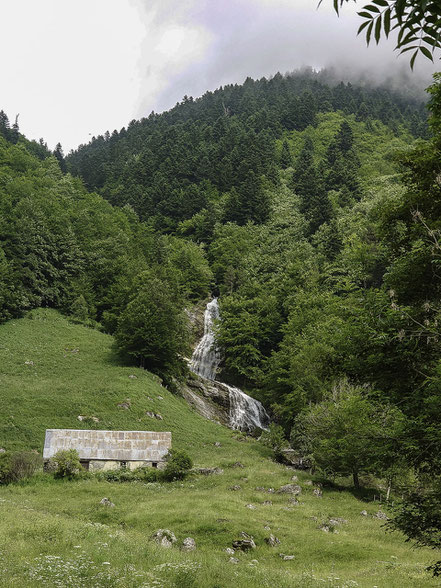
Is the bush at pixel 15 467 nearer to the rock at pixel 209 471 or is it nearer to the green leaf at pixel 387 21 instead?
the rock at pixel 209 471

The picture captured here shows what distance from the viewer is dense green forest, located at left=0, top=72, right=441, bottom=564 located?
10812 mm

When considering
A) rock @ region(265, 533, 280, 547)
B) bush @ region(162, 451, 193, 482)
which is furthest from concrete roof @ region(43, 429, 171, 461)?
rock @ region(265, 533, 280, 547)

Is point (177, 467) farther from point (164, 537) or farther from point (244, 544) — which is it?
point (164, 537)

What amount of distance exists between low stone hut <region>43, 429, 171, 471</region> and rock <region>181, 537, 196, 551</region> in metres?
15.7

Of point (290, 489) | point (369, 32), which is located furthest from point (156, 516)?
point (369, 32)

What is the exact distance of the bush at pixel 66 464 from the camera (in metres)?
28.2

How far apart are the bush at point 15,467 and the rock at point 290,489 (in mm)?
15032

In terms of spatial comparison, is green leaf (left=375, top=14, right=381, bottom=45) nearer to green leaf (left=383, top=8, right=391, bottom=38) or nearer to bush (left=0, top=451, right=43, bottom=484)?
green leaf (left=383, top=8, right=391, bottom=38)

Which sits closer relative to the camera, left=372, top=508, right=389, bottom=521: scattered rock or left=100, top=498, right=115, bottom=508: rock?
left=100, top=498, right=115, bottom=508: rock

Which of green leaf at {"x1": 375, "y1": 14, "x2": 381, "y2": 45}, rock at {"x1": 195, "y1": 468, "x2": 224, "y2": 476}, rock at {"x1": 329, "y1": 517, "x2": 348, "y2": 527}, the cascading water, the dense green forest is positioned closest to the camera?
green leaf at {"x1": 375, "y1": 14, "x2": 381, "y2": 45}

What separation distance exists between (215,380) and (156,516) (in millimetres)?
43006

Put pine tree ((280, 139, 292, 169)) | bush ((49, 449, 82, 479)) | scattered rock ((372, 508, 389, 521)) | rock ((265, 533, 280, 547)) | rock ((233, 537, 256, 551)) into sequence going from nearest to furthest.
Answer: rock ((233, 537, 256, 551)), rock ((265, 533, 280, 547)), scattered rock ((372, 508, 389, 521)), bush ((49, 449, 82, 479)), pine tree ((280, 139, 292, 169))

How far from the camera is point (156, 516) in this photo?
2034 cm

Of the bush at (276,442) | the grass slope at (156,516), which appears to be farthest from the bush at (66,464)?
the bush at (276,442)
